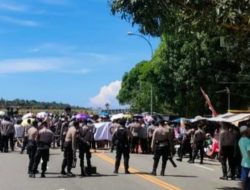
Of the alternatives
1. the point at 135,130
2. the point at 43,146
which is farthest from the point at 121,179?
the point at 135,130

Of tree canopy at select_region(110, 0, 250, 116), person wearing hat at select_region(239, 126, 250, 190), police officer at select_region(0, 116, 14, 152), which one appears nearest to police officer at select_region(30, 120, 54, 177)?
tree canopy at select_region(110, 0, 250, 116)

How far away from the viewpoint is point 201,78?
164 ft

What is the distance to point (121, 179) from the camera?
62.9 feet

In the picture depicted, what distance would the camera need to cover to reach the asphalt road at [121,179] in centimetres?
1727

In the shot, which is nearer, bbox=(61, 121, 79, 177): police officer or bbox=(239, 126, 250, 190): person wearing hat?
bbox=(239, 126, 250, 190): person wearing hat

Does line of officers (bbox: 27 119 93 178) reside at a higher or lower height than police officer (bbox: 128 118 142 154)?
lower

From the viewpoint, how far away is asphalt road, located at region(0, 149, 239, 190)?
17.3 meters

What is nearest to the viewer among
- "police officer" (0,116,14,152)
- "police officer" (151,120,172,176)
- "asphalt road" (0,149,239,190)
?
"asphalt road" (0,149,239,190)

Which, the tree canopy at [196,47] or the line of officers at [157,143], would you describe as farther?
the line of officers at [157,143]

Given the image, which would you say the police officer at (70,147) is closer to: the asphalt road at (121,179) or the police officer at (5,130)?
the asphalt road at (121,179)

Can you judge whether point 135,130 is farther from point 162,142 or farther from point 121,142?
point 162,142

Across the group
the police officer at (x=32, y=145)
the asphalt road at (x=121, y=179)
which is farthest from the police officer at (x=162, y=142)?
the police officer at (x=32, y=145)

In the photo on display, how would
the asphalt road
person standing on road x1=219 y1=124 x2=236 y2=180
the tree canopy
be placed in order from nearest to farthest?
the tree canopy
the asphalt road
person standing on road x1=219 y1=124 x2=236 y2=180

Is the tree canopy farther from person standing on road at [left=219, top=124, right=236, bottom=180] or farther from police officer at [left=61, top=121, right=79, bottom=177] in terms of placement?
police officer at [left=61, top=121, right=79, bottom=177]
